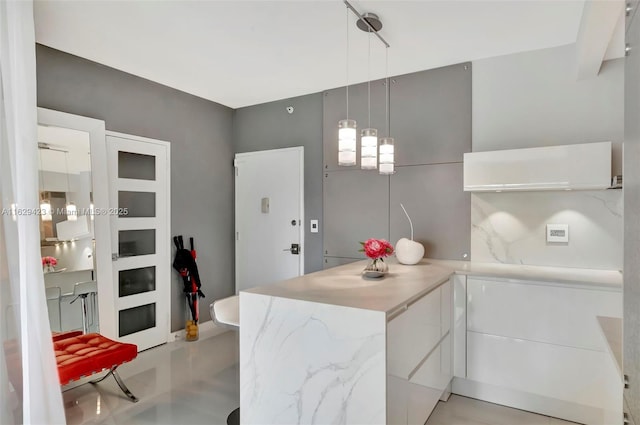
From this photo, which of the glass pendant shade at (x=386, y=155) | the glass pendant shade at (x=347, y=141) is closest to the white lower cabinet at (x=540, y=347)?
the glass pendant shade at (x=386, y=155)

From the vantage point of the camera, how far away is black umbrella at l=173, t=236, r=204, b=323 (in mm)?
4055

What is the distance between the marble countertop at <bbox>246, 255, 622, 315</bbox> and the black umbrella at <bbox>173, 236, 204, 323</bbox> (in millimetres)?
1973

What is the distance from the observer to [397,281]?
2.39 m

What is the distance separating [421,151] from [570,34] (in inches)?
55.7

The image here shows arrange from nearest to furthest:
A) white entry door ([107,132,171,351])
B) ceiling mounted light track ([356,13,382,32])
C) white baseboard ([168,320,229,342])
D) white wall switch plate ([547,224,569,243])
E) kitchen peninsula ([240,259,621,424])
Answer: kitchen peninsula ([240,259,621,424]) < ceiling mounted light track ([356,13,382,32]) < white wall switch plate ([547,224,569,243]) < white entry door ([107,132,171,351]) < white baseboard ([168,320,229,342])

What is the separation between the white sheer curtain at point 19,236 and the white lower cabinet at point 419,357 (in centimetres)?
191

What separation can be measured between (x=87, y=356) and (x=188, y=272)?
164 centimetres

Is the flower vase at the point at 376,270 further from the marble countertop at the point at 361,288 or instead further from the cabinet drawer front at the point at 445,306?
the cabinet drawer front at the point at 445,306

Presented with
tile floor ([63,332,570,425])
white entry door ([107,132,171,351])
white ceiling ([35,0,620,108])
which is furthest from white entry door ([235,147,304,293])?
tile floor ([63,332,570,425])

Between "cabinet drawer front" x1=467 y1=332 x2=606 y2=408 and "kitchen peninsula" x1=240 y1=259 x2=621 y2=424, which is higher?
"kitchen peninsula" x1=240 y1=259 x2=621 y2=424

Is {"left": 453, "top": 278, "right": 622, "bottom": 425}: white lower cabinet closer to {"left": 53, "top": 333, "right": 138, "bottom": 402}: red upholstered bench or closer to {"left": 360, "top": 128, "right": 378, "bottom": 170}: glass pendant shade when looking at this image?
{"left": 360, "top": 128, "right": 378, "bottom": 170}: glass pendant shade

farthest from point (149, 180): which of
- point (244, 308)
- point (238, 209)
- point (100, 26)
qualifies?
point (244, 308)

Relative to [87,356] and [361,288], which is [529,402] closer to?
[361,288]

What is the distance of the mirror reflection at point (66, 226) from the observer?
2971 mm
